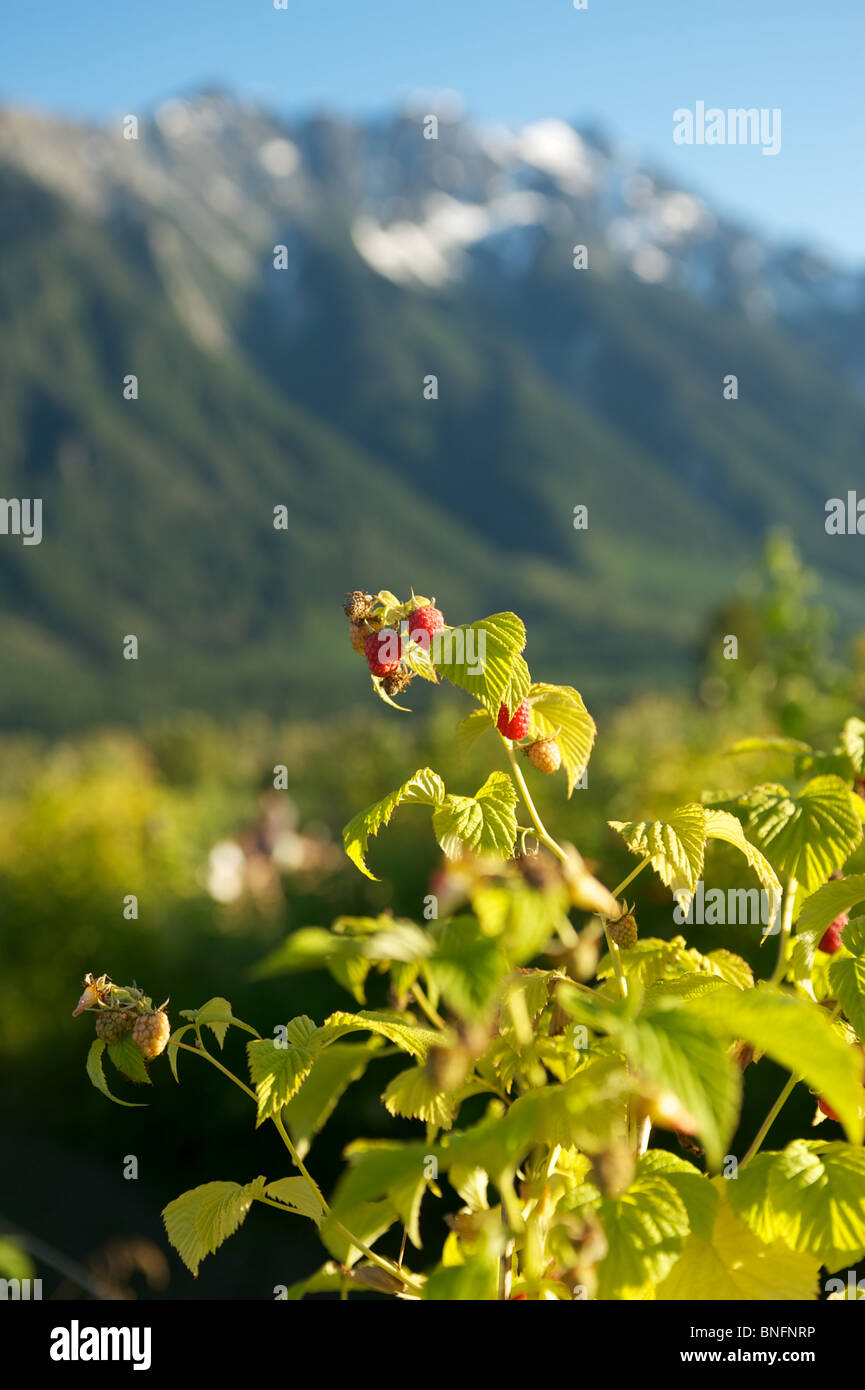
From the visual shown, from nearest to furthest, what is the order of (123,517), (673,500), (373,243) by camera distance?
1. (123,517)
2. (673,500)
3. (373,243)

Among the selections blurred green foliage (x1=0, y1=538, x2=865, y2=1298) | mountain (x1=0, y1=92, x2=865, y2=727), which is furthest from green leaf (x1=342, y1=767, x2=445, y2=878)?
mountain (x1=0, y1=92, x2=865, y2=727)

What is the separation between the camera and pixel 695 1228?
30.8 inches

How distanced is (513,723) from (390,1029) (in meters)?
0.28

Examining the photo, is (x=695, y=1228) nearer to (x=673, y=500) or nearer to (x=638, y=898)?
(x=638, y=898)

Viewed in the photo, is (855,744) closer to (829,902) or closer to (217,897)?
(829,902)

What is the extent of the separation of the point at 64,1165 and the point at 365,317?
147 meters

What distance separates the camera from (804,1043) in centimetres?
58

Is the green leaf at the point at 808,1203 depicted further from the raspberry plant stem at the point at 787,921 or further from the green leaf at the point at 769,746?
the green leaf at the point at 769,746

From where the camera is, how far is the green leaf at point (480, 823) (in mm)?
909

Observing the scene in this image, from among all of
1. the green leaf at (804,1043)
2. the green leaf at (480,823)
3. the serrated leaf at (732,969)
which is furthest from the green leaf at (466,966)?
the serrated leaf at (732,969)

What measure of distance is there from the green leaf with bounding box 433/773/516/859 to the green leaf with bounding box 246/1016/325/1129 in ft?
0.63

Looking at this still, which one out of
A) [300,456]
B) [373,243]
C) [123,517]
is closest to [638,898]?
[123,517]

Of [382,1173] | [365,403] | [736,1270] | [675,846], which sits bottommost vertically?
[736,1270]

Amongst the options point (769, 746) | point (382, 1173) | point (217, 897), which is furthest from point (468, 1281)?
point (217, 897)
